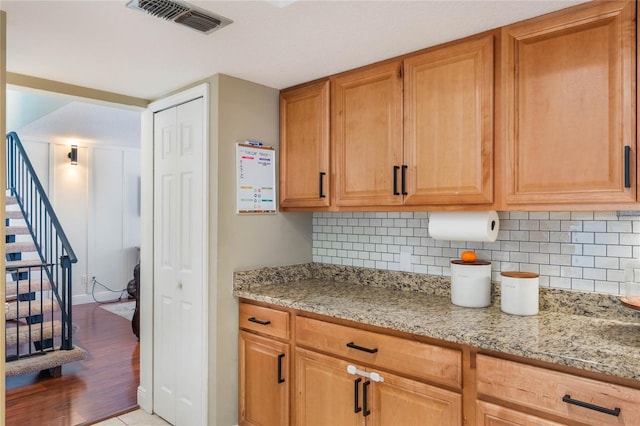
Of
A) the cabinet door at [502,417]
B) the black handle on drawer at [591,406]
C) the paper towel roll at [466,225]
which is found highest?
the paper towel roll at [466,225]

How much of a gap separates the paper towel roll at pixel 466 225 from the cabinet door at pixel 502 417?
2.38ft

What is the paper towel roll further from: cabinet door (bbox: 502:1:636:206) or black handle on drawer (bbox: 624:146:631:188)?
black handle on drawer (bbox: 624:146:631:188)

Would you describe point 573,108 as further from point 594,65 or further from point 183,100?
point 183,100

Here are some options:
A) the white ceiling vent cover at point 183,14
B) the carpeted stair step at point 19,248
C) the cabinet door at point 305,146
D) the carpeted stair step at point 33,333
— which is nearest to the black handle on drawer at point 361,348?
the cabinet door at point 305,146

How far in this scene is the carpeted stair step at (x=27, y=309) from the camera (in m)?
4.10

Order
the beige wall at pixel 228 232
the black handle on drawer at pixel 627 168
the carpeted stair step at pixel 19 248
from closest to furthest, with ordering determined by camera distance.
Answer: the black handle on drawer at pixel 627 168 → the beige wall at pixel 228 232 → the carpeted stair step at pixel 19 248

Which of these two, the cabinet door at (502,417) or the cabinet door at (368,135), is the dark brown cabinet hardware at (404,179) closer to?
the cabinet door at (368,135)

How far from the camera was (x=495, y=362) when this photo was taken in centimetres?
156

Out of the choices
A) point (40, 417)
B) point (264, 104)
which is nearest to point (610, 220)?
point (264, 104)

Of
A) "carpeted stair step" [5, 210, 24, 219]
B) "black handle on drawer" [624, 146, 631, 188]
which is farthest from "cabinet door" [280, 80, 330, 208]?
"carpeted stair step" [5, 210, 24, 219]

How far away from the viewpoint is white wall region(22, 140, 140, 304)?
6.22 m

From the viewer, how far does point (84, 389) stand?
3.39 metres

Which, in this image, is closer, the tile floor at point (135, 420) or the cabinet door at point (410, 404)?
the cabinet door at point (410, 404)

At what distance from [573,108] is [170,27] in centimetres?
165
